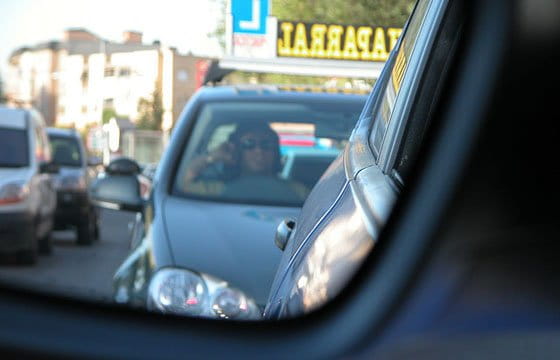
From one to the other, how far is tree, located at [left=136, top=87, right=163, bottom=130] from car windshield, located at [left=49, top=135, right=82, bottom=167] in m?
1.28

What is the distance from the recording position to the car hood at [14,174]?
1054 centimetres

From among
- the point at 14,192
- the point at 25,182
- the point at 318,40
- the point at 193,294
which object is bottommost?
the point at 25,182

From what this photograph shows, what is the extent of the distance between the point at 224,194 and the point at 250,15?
688 cm

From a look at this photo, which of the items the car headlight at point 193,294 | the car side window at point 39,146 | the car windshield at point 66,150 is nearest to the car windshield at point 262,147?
the car headlight at point 193,294

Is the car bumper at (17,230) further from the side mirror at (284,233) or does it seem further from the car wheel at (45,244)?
the side mirror at (284,233)

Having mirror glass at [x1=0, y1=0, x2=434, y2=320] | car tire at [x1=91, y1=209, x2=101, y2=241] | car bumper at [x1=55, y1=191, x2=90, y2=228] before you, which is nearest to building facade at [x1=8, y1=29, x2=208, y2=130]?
mirror glass at [x1=0, y1=0, x2=434, y2=320]

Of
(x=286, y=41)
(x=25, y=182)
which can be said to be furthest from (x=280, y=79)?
(x=25, y=182)

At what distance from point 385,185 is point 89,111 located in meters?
13.1

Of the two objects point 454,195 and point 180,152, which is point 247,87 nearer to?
point 180,152

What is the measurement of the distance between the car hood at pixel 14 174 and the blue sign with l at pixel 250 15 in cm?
251

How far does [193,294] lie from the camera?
4.03m

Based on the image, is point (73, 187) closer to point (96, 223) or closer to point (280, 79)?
point (96, 223)

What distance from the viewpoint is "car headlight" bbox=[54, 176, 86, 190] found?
18766mm

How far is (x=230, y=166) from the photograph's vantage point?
17.7 feet
